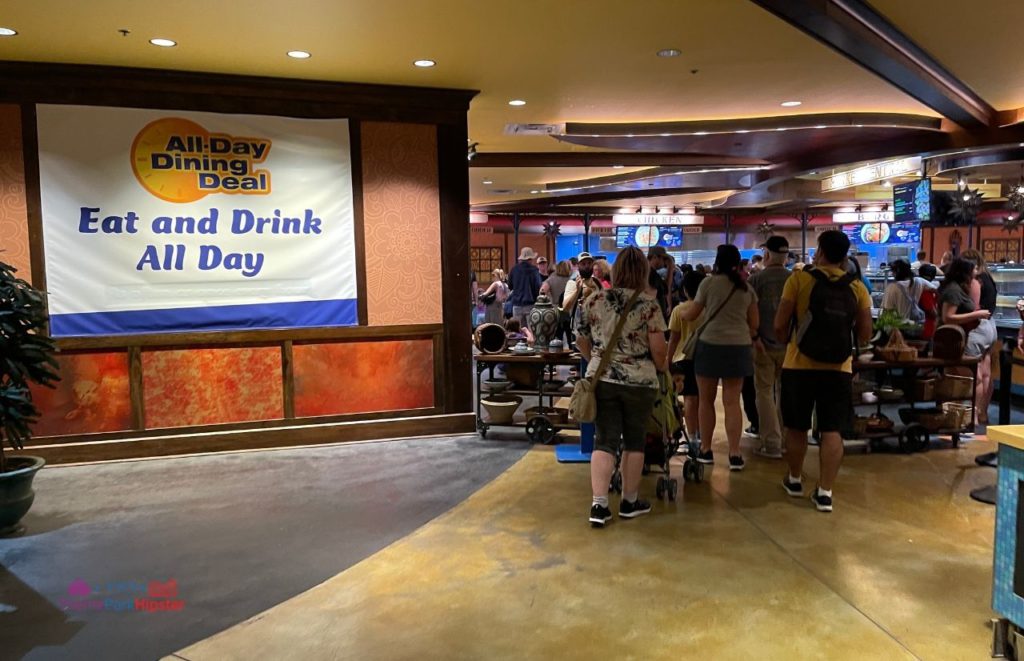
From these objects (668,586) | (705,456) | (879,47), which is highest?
(879,47)

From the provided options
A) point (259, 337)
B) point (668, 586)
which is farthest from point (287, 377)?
point (668, 586)

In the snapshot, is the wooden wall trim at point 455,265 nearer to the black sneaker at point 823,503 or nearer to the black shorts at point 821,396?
the black shorts at point 821,396

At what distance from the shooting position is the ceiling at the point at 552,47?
398 cm

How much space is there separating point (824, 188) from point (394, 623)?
986 cm

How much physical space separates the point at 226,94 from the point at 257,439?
2.56 m

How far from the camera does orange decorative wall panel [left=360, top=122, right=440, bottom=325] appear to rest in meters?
5.69

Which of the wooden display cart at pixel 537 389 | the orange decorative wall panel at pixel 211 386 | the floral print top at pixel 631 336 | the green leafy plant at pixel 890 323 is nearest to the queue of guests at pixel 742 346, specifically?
the floral print top at pixel 631 336

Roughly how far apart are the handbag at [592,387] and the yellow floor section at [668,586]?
2.06 feet

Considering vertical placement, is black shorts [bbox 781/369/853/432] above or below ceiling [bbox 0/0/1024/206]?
below

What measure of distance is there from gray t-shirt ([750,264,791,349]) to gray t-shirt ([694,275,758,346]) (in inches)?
19.5

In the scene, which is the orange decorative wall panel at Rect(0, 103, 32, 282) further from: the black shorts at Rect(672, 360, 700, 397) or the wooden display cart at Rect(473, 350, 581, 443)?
the black shorts at Rect(672, 360, 700, 397)

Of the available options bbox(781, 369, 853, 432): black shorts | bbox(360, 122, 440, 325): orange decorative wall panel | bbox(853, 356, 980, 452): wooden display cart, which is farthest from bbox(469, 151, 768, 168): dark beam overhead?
bbox(781, 369, 853, 432): black shorts

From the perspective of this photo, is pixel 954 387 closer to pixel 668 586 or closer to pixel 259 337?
pixel 668 586

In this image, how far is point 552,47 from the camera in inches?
185
